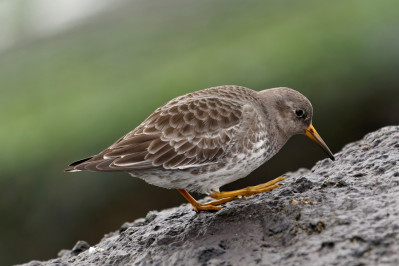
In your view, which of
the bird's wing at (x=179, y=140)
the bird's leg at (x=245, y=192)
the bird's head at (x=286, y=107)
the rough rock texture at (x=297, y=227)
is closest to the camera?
the rough rock texture at (x=297, y=227)

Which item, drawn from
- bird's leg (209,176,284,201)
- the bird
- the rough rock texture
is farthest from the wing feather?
the rough rock texture

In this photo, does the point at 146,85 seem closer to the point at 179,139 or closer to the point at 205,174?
the point at 179,139

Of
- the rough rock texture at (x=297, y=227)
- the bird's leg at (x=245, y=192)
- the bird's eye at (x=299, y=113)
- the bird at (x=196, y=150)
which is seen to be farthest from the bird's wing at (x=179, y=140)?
the bird's eye at (x=299, y=113)

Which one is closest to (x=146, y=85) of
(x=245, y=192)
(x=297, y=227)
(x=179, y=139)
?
(x=179, y=139)

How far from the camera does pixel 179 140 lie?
499cm

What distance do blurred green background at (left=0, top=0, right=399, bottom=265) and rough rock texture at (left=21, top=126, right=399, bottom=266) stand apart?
2381 millimetres

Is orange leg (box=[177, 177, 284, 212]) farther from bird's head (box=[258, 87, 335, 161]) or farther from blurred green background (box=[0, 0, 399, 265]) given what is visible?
blurred green background (box=[0, 0, 399, 265])

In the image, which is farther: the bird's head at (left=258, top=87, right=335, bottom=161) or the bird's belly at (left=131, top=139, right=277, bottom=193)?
the bird's head at (left=258, top=87, right=335, bottom=161)

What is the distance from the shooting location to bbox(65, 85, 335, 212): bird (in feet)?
16.0

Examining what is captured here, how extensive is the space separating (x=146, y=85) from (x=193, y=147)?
15.3ft

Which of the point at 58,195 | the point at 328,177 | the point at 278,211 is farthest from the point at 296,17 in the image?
the point at 278,211

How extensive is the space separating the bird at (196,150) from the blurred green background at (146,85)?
273cm

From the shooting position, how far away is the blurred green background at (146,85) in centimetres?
780

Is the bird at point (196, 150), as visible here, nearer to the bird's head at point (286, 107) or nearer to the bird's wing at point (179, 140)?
the bird's wing at point (179, 140)
